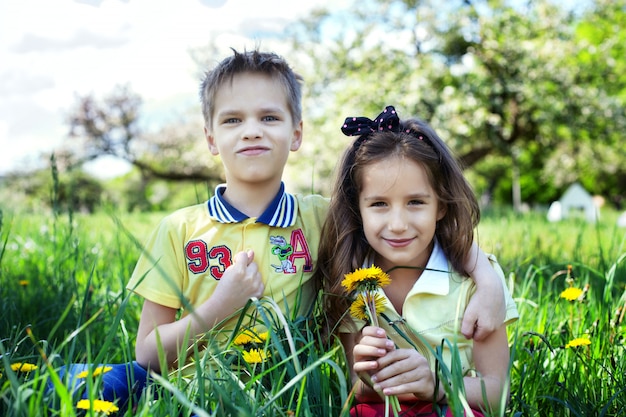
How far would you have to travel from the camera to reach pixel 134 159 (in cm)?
2536

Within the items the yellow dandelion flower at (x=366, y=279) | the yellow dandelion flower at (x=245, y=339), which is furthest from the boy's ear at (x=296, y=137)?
the yellow dandelion flower at (x=366, y=279)

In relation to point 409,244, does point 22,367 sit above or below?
below

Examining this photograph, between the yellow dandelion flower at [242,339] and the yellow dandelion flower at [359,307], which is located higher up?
the yellow dandelion flower at [359,307]

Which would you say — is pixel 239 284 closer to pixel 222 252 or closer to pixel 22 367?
pixel 222 252

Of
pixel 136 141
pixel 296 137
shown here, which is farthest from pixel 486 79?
pixel 136 141

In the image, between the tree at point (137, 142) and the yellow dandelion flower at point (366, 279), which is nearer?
the yellow dandelion flower at point (366, 279)

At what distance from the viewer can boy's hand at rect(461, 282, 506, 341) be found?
62.0 inches

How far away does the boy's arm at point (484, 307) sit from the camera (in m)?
1.58

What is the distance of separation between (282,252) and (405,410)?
0.64 meters

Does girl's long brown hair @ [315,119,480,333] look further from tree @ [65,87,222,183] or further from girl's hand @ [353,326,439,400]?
tree @ [65,87,222,183]

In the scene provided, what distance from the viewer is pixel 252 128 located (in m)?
1.87

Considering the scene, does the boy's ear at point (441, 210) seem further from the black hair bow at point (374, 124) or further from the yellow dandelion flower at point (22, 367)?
the yellow dandelion flower at point (22, 367)

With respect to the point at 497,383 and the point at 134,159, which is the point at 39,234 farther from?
the point at 134,159

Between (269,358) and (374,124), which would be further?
(374,124)
